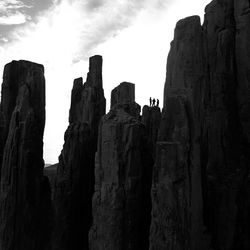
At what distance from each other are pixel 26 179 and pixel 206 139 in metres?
6.29

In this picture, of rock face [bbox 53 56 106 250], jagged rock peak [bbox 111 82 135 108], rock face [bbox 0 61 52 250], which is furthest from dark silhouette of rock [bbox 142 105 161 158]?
rock face [bbox 0 61 52 250]

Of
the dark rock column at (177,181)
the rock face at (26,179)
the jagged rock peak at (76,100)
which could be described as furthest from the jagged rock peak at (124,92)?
the dark rock column at (177,181)

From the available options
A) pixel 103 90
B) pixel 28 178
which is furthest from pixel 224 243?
pixel 103 90

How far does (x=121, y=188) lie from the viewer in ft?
39.8

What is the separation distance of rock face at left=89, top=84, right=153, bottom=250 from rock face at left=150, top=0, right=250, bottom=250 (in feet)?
5.01

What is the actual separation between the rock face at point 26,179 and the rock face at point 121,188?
11.7ft

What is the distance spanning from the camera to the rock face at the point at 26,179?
587 inches

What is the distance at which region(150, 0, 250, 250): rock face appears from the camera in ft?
34.6

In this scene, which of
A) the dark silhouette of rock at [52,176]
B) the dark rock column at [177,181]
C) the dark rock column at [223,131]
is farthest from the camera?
the dark silhouette of rock at [52,176]

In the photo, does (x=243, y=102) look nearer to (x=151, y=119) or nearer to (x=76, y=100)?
(x=151, y=119)

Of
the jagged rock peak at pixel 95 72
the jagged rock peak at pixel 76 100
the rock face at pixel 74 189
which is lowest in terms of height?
the rock face at pixel 74 189

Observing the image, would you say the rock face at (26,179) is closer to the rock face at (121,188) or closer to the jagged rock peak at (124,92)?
the rock face at (121,188)

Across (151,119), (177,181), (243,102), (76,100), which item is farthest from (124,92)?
(177,181)

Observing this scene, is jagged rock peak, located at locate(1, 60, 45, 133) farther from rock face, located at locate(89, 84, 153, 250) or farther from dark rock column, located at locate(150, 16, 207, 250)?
dark rock column, located at locate(150, 16, 207, 250)
